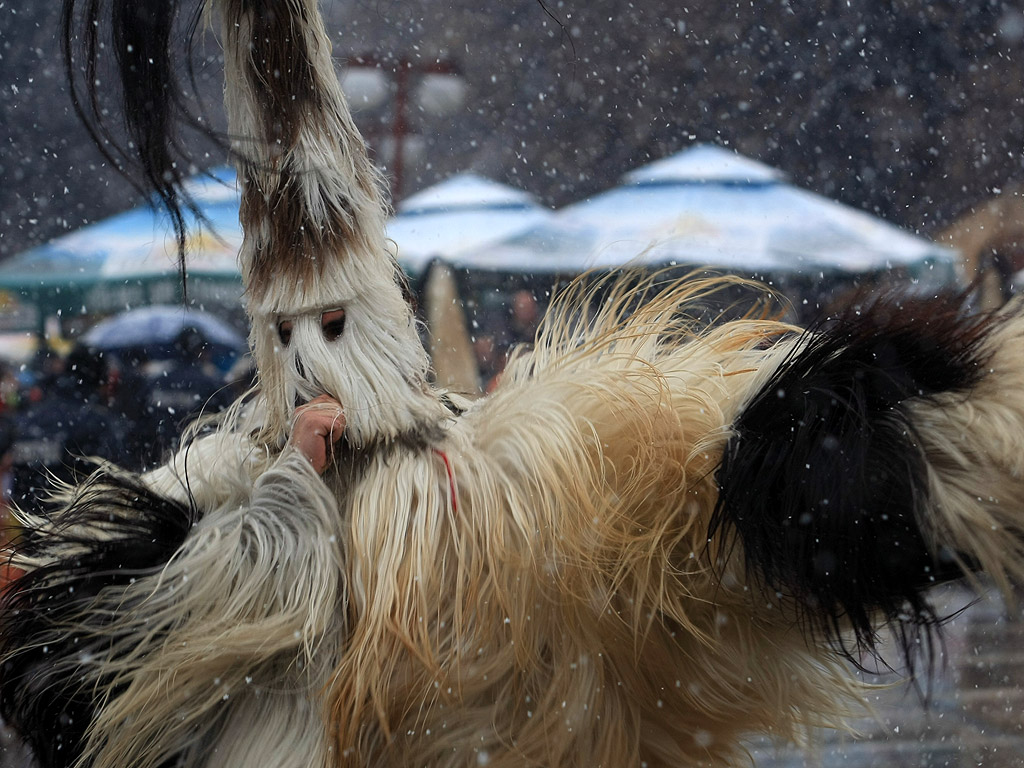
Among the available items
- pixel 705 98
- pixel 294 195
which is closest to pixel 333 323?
pixel 294 195

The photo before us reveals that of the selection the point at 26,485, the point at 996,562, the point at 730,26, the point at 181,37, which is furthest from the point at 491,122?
the point at 996,562

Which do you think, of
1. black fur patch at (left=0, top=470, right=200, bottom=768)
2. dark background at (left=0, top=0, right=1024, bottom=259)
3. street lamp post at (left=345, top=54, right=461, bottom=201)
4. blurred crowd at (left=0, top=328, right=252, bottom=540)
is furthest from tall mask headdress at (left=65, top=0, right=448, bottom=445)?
dark background at (left=0, top=0, right=1024, bottom=259)

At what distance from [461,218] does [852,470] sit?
435cm

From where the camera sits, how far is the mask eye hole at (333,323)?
1.33m

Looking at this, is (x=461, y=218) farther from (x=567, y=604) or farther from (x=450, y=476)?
(x=567, y=604)

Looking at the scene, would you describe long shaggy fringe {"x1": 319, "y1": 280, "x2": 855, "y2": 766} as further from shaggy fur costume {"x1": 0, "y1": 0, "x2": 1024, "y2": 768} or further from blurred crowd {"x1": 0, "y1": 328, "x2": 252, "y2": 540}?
blurred crowd {"x1": 0, "y1": 328, "x2": 252, "y2": 540}

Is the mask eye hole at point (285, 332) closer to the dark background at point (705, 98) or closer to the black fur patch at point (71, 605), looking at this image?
the black fur patch at point (71, 605)

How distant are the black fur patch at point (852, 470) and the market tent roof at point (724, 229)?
354 cm

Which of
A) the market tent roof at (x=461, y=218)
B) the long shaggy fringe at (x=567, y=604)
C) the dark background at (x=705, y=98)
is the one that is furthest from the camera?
the dark background at (x=705, y=98)

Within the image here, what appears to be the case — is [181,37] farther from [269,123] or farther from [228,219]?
[228,219]

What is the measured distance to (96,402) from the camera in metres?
3.98

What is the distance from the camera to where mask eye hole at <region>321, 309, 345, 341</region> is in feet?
4.38

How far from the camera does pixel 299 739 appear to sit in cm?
127

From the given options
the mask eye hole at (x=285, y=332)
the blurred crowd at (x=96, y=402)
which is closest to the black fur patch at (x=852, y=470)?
the mask eye hole at (x=285, y=332)
